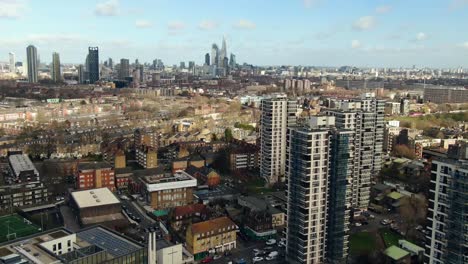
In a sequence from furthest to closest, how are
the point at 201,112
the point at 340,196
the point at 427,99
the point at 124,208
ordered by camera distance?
the point at 427,99 < the point at 201,112 < the point at 124,208 < the point at 340,196

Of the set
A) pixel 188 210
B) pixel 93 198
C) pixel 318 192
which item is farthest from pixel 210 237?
pixel 93 198

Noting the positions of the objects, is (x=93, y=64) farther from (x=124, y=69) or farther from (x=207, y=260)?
(x=207, y=260)

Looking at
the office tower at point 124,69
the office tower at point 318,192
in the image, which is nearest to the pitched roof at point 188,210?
the office tower at point 318,192

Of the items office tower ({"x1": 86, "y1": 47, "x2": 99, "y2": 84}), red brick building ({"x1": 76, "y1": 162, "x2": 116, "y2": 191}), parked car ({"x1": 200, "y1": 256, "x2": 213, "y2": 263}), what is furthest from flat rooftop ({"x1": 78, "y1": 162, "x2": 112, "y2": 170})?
A: office tower ({"x1": 86, "y1": 47, "x2": 99, "y2": 84})

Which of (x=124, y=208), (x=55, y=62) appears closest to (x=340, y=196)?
(x=124, y=208)

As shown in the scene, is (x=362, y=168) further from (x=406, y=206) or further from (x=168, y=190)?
(x=168, y=190)

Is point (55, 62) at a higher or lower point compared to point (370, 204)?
higher

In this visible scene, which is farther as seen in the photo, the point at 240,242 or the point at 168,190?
the point at 168,190
